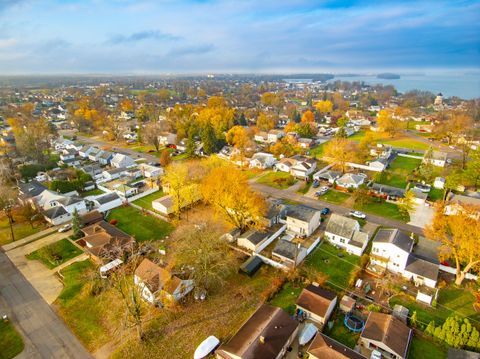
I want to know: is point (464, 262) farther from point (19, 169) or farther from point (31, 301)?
point (19, 169)

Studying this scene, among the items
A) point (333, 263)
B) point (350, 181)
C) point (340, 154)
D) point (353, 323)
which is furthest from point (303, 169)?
point (353, 323)

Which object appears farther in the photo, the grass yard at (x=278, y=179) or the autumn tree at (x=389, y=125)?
the autumn tree at (x=389, y=125)

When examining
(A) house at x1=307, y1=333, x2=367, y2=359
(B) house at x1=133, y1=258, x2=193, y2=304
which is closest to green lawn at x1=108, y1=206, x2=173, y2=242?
(B) house at x1=133, y1=258, x2=193, y2=304

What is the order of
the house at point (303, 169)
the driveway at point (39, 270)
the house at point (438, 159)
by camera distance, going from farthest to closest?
the house at point (438, 159) → the house at point (303, 169) → the driveway at point (39, 270)

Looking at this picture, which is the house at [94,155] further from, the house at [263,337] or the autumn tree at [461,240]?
the autumn tree at [461,240]

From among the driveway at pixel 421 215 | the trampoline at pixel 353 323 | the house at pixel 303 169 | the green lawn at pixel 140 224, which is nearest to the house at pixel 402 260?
the trampoline at pixel 353 323

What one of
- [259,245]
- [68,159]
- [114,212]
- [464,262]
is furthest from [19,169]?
[464,262]

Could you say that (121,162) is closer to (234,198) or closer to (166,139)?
(166,139)
